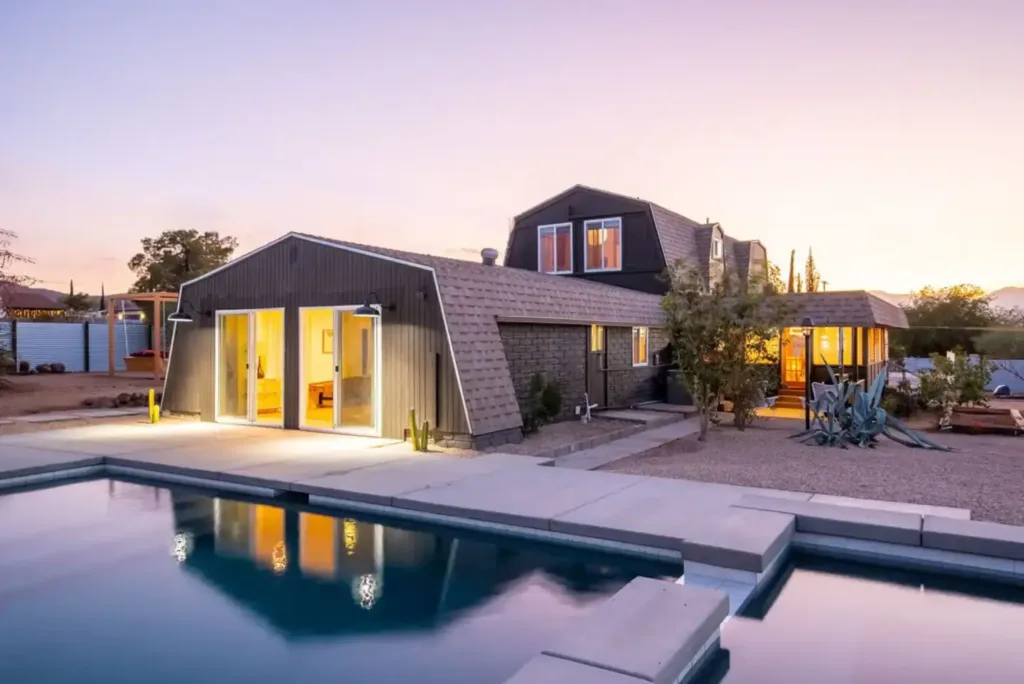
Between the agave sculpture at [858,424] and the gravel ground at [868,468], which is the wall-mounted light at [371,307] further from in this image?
the agave sculpture at [858,424]

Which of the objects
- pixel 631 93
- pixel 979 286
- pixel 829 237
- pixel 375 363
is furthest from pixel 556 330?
pixel 979 286

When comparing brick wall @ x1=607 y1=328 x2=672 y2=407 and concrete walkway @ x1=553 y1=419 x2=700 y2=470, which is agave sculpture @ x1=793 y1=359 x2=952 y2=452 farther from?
brick wall @ x1=607 y1=328 x2=672 y2=407

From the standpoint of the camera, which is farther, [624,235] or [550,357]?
[624,235]

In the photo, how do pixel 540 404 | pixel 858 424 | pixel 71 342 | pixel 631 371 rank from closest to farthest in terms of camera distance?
pixel 858 424
pixel 540 404
pixel 631 371
pixel 71 342

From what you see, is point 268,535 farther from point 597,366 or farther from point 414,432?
point 597,366

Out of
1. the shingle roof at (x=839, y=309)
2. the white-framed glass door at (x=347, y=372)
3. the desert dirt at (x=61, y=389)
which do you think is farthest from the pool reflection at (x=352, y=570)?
the shingle roof at (x=839, y=309)

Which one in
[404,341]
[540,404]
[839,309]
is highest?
[839,309]

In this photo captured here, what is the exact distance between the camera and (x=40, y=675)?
3.58 meters

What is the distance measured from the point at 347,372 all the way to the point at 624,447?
4808 millimetres

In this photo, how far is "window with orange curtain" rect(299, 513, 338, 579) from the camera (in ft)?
17.5

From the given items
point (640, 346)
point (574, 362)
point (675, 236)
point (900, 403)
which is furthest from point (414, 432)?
point (675, 236)

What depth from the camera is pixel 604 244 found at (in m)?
18.5

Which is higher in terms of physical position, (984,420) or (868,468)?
(984,420)

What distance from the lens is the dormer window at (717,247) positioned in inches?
787
